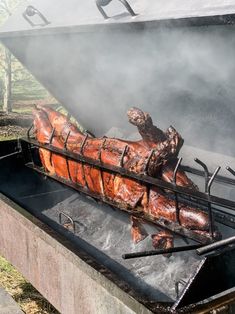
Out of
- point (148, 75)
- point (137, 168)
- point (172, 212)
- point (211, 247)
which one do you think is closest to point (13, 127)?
point (148, 75)

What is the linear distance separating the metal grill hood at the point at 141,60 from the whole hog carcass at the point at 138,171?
1.26ft

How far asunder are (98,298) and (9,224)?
104 centimetres

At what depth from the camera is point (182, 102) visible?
113 inches

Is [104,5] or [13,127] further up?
[104,5]

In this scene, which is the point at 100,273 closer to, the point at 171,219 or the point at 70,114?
the point at 171,219

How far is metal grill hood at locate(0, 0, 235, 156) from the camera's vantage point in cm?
200

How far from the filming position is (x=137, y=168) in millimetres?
2355

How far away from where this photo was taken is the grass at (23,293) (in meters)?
3.45

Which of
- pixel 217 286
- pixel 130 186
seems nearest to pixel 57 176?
pixel 130 186

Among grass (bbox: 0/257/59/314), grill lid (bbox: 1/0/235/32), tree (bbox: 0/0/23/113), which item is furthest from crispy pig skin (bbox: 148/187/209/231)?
tree (bbox: 0/0/23/113)

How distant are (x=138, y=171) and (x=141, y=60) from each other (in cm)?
80

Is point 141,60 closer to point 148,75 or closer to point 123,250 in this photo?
point 148,75

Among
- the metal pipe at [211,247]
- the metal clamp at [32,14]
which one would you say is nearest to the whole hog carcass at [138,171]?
the metal pipe at [211,247]

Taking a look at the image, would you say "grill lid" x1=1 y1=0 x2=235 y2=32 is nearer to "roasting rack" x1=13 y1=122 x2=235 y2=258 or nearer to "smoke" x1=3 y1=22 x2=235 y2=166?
"smoke" x1=3 y1=22 x2=235 y2=166
